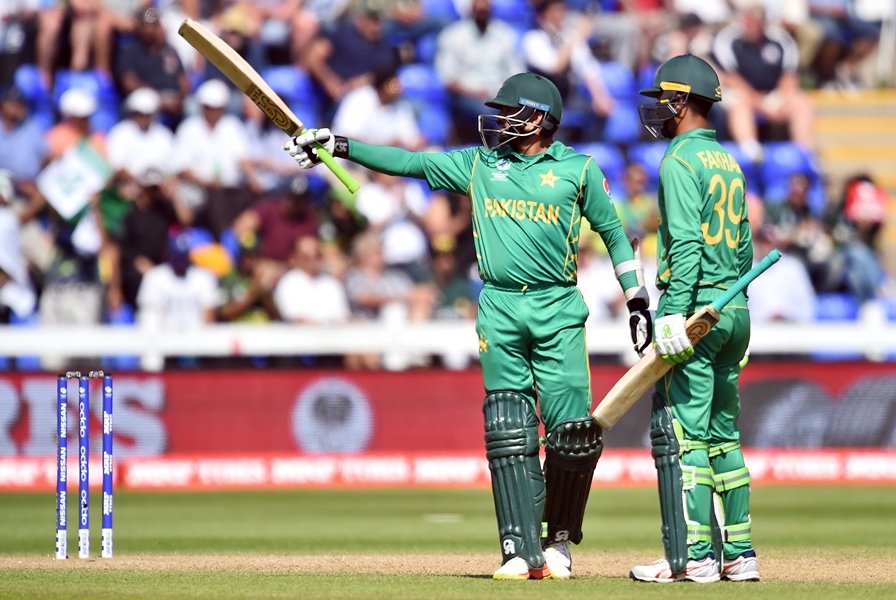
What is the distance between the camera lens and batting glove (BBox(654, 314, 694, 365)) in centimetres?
600

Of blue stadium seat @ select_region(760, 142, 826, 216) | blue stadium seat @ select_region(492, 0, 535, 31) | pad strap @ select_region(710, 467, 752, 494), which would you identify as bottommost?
pad strap @ select_region(710, 467, 752, 494)

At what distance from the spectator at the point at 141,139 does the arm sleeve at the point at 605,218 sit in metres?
8.14

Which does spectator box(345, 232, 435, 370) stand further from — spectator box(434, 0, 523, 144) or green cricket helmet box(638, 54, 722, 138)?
green cricket helmet box(638, 54, 722, 138)

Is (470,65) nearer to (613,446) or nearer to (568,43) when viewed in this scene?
(568,43)

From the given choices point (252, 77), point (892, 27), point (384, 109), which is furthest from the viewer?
point (892, 27)

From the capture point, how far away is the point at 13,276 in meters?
13.4

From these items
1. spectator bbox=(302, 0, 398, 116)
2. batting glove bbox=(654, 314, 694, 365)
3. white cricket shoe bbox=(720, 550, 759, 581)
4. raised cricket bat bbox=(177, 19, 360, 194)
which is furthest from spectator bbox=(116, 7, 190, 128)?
white cricket shoe bbox=(720, 550, 759, 581)

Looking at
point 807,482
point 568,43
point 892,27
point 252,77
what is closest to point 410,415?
point 807,482

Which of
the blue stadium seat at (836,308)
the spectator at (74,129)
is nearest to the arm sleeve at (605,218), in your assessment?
the blue stadium seat at (836,308)

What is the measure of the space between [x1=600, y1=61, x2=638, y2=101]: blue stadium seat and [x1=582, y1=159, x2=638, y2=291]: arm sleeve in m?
8.99

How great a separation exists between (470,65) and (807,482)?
493 centimetres

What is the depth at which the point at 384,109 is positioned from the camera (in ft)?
47.7

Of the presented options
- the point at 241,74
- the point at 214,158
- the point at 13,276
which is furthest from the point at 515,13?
the point at 241,74

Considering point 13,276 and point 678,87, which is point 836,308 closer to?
point 13,276
